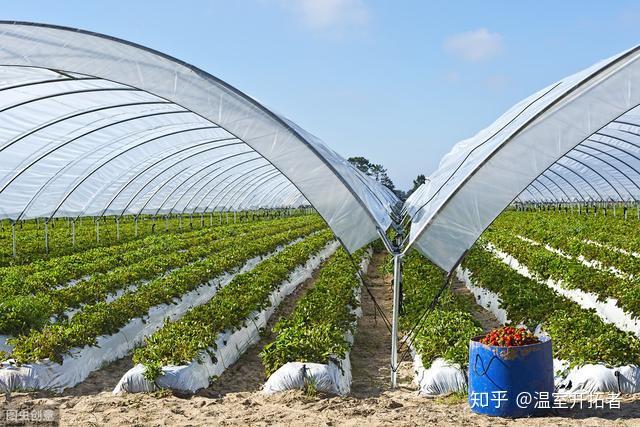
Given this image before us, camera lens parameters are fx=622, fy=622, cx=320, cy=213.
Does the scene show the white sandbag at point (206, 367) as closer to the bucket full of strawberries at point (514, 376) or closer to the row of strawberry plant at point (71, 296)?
the row of strawberry plant at point (71, 296)

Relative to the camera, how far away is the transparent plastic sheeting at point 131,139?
21.4ft

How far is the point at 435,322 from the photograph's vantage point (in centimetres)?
791

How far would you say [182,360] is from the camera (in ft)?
21.7

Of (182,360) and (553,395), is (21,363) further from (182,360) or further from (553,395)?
(553,395)

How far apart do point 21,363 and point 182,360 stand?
1.72m

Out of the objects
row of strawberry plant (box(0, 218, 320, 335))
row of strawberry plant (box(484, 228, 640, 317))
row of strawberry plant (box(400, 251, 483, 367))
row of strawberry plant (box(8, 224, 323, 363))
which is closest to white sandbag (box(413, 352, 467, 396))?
row of strawberry plant (box(400, 251, 483, 367))

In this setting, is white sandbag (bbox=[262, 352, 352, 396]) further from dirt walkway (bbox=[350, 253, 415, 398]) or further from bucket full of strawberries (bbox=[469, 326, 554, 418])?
bucket full of strawberries (bbox=[469, 326, 554, 418])

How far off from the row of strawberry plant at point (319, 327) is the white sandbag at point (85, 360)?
1985 millimetres

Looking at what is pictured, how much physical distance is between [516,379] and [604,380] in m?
1.20

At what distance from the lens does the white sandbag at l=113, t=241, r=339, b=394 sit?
6363 mm

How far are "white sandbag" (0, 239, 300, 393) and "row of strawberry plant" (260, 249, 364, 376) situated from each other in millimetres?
1985

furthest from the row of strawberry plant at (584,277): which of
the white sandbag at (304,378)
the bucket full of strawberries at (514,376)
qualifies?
the white sandbag at (304,378)

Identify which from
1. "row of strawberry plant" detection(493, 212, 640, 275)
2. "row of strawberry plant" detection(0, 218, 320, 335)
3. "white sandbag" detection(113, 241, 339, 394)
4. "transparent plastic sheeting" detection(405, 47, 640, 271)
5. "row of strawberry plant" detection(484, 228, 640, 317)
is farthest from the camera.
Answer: "row of strawberry plant" detection(493, 212, 640, 275)

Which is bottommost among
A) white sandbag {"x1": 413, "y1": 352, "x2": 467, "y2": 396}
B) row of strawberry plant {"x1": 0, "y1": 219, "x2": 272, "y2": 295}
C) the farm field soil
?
the farm field soil
